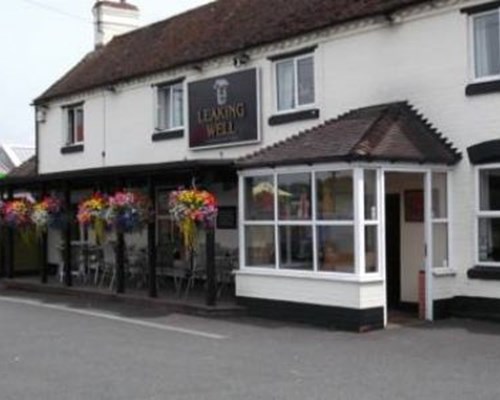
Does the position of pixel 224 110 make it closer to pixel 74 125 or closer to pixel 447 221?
pixel 447 221

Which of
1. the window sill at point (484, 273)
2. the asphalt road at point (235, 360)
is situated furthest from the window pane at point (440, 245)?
the asphalt road at point (235, 360)

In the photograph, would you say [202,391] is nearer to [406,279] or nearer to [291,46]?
[406,279]

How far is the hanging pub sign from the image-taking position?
18688 mm

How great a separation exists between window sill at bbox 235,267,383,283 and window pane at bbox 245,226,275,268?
139 mm

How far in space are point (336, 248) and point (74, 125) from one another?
13396 millimetres

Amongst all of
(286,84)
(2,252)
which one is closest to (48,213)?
(2,252)

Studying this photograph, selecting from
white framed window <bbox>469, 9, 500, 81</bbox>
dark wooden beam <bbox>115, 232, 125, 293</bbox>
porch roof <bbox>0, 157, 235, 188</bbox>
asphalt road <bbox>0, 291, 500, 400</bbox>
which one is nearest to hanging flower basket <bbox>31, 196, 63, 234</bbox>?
porch roof <bbox>0, 157, 235, 188</bbox>

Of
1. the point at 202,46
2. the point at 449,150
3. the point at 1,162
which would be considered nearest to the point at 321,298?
the point at 449,150

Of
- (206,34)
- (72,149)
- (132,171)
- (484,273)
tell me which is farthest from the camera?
(72,149)

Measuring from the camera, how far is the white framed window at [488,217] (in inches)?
555

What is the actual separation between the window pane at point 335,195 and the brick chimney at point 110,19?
603 inches

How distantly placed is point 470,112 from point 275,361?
576 centimetres

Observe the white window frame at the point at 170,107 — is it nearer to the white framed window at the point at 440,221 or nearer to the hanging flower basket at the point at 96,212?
the hanging flower basket at the point at 96,212

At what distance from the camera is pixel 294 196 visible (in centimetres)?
1491
